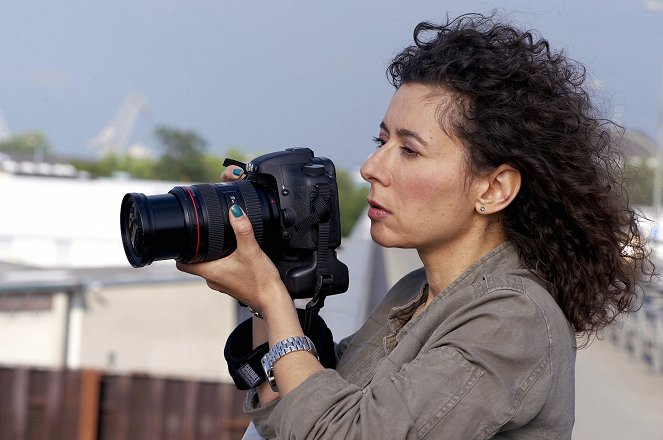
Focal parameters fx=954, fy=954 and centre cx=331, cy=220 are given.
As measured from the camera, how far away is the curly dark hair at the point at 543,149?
1628mm

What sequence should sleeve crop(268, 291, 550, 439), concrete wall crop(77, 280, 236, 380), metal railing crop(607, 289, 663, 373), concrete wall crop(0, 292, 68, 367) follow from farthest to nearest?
concrete wall crop(77, 280, 236, 380)
concrete wall crop(0, 292, 68, 367)
metal railing crop(607, 289, 663, 373)
sleeve crop(268, 291, 550, 439)

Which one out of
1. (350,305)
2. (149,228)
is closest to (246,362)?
(149,228)

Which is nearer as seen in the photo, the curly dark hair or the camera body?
the curly dark hair

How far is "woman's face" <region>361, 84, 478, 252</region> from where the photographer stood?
1646 mm

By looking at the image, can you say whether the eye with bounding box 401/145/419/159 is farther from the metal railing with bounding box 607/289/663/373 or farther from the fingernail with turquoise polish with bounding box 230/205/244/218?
the metal railing with bounding box 607/289/663/373

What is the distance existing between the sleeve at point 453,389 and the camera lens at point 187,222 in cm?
35

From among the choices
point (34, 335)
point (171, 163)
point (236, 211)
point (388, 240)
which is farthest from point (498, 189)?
point (171, 163)

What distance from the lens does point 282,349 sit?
5.24 ft

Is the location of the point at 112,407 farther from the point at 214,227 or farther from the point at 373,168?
the point at 373,168

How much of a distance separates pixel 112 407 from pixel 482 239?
6909mm

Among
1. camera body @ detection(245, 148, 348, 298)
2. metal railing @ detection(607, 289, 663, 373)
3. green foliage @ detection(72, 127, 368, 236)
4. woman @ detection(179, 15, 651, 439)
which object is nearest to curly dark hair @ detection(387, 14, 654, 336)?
woman @ detection(179, 15, 651, 439)

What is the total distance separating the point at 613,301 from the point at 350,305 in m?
2.40

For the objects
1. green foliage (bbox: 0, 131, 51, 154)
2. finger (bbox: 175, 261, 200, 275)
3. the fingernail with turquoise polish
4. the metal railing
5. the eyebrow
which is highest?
the eyebrow

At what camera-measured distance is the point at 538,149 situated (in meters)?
1.63
